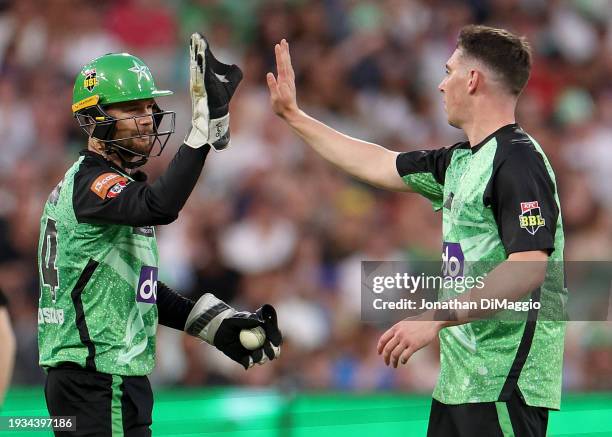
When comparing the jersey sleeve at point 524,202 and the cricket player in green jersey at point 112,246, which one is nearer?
the jersey sleeve at point 524,202

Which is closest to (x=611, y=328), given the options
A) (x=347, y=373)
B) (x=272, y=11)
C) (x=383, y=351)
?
(x=347, y=373)

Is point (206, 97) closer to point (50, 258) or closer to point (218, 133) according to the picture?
point (218, 133)

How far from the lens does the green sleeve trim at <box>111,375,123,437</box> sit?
439 cm

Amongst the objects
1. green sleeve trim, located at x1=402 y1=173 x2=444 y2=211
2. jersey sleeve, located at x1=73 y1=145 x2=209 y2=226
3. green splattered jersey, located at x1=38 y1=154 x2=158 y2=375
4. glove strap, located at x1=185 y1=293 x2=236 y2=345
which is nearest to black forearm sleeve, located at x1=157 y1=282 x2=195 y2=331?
glove strap, located at x1=185 y1=293 x2=236 y2=345

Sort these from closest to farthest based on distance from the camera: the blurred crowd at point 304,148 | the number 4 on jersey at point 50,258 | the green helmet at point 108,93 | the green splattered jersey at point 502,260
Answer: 1. the green splattered jersey at point 502,260
2. the number 4 on jersey at point 50,258
3. the green helmet at point 108,93
4. the blurred crowd at point 304,148

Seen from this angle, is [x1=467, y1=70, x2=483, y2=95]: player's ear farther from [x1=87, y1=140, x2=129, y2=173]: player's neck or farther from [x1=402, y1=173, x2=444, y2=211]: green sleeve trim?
[x1=87, y1=140, x2=129, y2=173]: player's neck

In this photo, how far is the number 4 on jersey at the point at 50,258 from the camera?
4527 millimetres

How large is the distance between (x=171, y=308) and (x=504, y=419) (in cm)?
151

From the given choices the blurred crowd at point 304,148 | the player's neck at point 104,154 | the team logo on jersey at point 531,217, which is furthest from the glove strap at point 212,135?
the blurred crowd at point 304,148

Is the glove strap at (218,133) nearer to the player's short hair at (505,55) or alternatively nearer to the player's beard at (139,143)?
the player's beard at (139,143)

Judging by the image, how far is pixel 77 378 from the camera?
4422 millimetres

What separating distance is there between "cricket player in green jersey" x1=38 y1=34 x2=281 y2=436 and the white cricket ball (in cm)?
43

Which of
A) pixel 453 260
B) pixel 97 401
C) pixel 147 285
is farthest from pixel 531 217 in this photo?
pixel 97 401

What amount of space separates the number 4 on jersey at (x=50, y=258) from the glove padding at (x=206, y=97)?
70 centimetres
